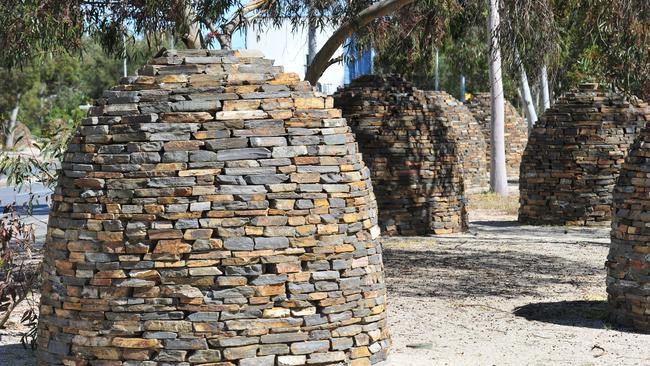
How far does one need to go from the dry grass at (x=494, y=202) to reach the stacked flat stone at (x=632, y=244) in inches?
451

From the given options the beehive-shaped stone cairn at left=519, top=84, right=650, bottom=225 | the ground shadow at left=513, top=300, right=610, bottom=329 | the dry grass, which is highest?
the beehive-shaped stone cairn at left=519, top=84, right=650, bottom=225

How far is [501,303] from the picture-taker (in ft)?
37.6

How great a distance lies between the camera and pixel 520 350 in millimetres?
8898

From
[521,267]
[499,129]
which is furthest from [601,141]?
[499,129]

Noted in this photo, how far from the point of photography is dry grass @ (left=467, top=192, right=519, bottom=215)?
2236 centimetres

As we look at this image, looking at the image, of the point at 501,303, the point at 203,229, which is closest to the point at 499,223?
the point at 501,303

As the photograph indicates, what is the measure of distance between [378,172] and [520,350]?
7983 millimetres

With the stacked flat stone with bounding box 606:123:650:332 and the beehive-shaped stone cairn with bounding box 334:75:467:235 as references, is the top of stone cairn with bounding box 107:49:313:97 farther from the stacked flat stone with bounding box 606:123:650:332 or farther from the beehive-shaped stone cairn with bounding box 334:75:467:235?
the beehive-shaped stone cairn with bounding box 334:75:467:235

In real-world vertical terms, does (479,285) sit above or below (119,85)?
below

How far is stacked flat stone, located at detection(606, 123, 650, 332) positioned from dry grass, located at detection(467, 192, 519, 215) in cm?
1145

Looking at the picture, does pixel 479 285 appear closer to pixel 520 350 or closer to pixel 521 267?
pixel 521 267

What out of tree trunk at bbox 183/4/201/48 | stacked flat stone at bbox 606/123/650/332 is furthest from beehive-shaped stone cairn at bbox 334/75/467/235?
stacked flat stone at bbox 606/123/650/332

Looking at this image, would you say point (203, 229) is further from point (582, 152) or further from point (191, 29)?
point (582, 152)

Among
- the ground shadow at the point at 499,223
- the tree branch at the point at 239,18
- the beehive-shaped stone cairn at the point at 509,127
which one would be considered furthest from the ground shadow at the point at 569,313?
the beehive-shaped stone cairn at the point at 509,127
